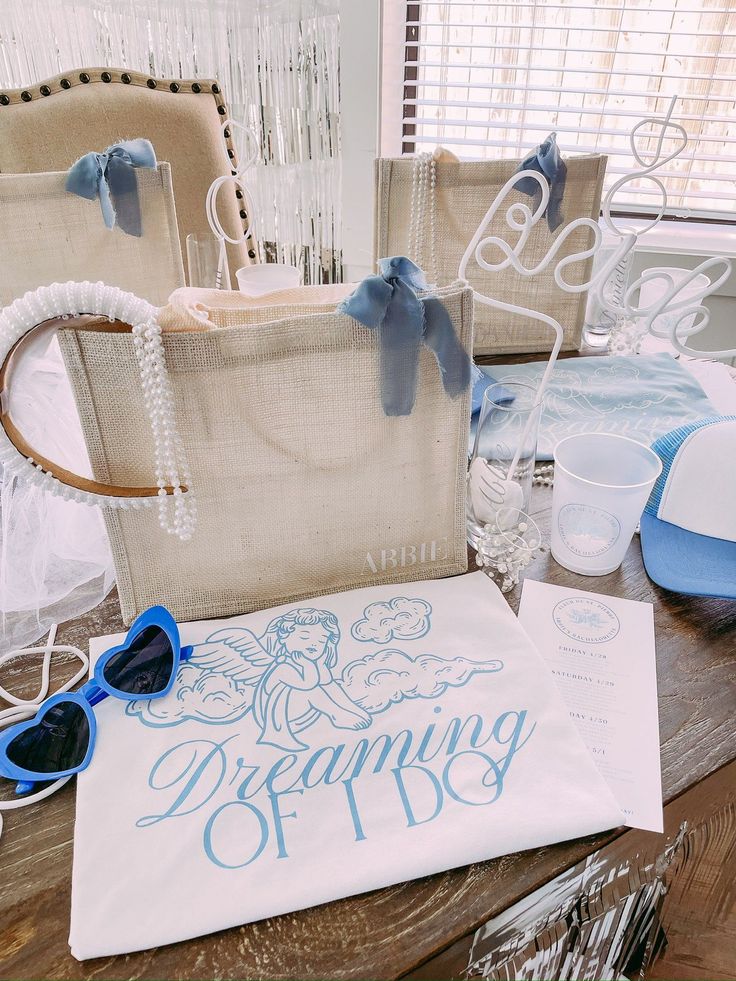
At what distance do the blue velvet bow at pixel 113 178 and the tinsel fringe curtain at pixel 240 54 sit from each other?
1.00m

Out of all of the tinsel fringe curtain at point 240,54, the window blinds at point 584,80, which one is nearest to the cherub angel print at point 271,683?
the window blinds at point 584,80

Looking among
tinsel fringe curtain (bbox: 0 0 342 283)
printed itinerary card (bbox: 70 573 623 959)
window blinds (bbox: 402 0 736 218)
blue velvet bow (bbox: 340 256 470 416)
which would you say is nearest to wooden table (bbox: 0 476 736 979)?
printed itinerary card (bbox: 70 573 623 959)

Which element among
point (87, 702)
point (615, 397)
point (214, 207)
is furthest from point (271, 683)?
point (214, 207)

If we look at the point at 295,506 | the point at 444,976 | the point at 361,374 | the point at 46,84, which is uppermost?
the point at 46,84

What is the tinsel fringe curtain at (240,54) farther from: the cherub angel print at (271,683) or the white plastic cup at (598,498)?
the cherub angel print at (271,683)

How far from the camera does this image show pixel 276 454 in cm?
57

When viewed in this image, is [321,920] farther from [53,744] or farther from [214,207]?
[214,207]

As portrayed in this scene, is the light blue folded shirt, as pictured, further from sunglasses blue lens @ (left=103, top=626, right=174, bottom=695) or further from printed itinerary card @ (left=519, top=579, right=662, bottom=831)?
sunglasses blue lens @ (left=103, top=626, right=174, bottom=695)

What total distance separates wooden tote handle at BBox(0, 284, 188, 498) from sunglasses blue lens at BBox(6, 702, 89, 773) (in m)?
0.17

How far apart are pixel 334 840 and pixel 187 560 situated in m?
0.27

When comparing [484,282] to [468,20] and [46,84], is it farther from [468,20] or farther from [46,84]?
[468,20]

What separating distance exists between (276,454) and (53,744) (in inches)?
10.8

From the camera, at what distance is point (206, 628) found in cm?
60

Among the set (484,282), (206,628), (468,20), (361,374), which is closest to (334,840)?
(206,628)
